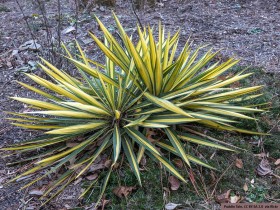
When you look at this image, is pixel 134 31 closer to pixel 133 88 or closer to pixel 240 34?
pixel 240 34

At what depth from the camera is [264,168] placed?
2.78 meters

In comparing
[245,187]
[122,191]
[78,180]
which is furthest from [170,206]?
[78,180]

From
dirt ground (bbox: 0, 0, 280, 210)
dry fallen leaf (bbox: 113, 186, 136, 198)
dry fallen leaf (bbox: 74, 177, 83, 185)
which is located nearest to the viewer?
dry fallen leaf (bbox: 113, 186, 136, 198)

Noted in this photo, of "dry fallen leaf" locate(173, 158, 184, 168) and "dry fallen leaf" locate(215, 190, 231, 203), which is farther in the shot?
"dry fallen leaf" locate(173, 158, 184, 168)

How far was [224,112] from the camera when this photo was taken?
8.91 feet

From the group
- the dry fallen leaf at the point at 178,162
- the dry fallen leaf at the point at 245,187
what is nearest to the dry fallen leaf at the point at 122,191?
the dry fallen leaf at the point at 178,162

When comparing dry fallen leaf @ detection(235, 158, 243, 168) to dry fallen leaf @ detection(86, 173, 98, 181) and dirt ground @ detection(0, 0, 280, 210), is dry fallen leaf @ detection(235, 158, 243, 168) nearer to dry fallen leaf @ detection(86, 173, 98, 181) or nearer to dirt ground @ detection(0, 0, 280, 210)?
dry fallen leaf @ detection(86, 173, 98, 181)

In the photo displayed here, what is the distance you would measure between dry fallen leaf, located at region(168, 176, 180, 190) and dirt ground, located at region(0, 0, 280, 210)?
132 cm

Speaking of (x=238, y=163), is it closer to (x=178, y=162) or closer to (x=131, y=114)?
(x=178, y=162)

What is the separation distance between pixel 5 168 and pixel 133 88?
1163 mm

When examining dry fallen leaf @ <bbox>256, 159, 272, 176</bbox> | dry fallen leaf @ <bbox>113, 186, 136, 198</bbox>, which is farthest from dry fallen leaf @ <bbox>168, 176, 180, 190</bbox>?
dry fallen leaf @ <bbox>256, 159, 272, 176</bbox>

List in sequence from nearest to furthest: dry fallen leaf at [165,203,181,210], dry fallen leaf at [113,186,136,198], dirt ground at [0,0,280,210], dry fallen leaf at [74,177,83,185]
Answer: dry fallen leaf at [165,203,181,210]
dry fallen leaf at [113,186,136,198]
dry fallen leaf at [74,177,83,185]
dirt ground at [0,0,280,210]

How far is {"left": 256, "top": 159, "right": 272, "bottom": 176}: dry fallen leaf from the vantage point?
9.02 feet

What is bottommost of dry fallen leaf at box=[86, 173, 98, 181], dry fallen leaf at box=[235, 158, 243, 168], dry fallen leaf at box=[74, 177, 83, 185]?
dry fallen leaf at box=[235, 158, 243, 168]
